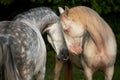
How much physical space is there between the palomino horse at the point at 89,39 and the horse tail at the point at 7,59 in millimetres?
1771

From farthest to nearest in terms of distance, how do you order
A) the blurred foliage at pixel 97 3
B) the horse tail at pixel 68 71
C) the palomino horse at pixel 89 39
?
1. the blurred foliage at pixel 97 3
2. the horse tail at pixel 68 71
3. the palomino horse at pixel 89 39

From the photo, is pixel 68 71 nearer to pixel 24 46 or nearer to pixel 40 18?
pixel 40 18

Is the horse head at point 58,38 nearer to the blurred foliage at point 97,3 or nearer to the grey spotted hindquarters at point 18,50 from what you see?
the grey spotted hindquarters at point 18,50

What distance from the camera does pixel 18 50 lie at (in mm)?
6207

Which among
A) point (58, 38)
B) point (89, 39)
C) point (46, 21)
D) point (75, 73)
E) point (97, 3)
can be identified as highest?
point (46, 21)

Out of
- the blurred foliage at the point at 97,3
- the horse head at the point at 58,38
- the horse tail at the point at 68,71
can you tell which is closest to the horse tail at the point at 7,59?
the horse head at the point at 58,38

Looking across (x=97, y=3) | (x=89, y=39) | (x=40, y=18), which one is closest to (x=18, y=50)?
(x=40, y=18)

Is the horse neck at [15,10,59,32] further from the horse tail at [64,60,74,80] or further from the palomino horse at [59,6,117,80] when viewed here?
the horse tail at [64,60,74,80]

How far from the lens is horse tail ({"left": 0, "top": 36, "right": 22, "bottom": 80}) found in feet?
19.3

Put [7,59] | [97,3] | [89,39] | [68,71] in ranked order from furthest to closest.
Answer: [97,3] → [68,71] → [89,39] → [7,59]

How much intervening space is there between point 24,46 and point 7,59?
468 mm

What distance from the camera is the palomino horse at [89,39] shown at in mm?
7648

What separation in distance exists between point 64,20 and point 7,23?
54.0 inches

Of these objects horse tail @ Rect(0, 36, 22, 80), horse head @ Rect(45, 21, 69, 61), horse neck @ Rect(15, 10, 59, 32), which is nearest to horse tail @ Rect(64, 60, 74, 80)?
horse head @ Rect(45, 21, 69, 61)
